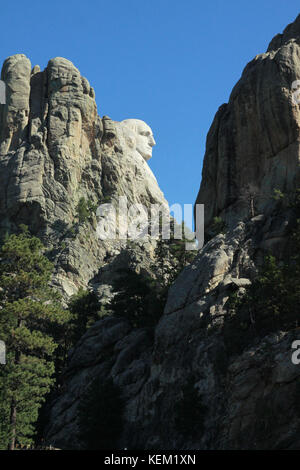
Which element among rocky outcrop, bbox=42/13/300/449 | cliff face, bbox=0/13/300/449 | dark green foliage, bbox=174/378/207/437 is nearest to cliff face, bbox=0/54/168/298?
cliff face, bbox=0/13/300/449

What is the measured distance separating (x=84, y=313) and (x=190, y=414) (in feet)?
76.0

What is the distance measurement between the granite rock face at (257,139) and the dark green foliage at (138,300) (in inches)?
337

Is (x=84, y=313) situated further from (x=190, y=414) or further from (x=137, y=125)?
(x=137, y=125)

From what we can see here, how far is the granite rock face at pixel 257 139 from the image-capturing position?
4919 cm

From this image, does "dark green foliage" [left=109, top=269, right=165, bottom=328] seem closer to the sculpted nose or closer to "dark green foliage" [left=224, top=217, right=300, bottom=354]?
"dark green foliage" [left=224, top=217, right=300, bottom=354]

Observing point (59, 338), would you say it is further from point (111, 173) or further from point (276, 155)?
point (111, 173)

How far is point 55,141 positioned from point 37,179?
6548 millimetres

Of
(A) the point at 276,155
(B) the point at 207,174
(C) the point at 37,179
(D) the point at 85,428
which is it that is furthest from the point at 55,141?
(D) the point at 85,428

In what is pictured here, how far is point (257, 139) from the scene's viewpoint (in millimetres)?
52688

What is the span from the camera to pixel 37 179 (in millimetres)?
86750

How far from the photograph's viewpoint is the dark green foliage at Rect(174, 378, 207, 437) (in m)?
33.8

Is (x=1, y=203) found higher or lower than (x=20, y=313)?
higher

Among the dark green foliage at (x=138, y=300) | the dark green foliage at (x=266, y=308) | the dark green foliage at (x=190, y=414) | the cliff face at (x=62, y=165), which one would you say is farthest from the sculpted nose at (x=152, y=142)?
the dark green foliage at (x=190, y=414)

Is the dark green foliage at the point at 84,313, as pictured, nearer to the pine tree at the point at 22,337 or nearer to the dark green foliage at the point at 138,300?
the dark green foliage at the point at 138,300
